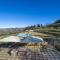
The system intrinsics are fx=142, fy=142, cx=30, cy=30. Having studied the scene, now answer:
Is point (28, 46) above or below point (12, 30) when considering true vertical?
below

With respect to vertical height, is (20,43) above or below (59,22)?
below

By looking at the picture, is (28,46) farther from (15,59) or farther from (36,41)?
(15,59)

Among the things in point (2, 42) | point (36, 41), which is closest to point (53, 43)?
point (36, 41)

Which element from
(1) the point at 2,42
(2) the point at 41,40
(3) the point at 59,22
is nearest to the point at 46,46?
(2) the point at 41,40

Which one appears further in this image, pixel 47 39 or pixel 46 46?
pixel 47 39

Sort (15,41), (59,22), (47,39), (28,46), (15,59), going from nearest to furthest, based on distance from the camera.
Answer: (15,59) → (28,46) → (15,41) → (47,39) → (59,22)

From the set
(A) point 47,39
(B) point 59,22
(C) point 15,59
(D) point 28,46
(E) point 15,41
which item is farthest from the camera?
(B) point 59,22

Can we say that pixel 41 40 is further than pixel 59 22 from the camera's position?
No

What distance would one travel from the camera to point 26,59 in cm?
270

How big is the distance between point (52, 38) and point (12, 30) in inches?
71.1

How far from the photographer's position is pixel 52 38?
4.53m

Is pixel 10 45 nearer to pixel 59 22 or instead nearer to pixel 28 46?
pixel 28 46

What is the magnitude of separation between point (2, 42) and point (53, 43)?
1.49 meters

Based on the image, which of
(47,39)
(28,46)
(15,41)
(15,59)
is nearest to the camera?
(15,59)
